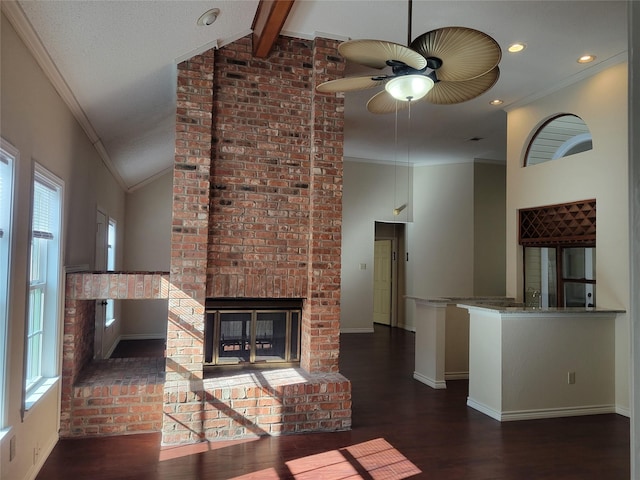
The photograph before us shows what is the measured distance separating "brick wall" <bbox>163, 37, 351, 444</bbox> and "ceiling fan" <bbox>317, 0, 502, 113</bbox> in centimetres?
143

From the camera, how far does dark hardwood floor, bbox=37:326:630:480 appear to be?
3.13 metres

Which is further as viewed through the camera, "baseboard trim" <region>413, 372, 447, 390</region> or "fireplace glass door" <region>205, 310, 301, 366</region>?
"baseboard trim" <region>413, 372, 447, 390</region>

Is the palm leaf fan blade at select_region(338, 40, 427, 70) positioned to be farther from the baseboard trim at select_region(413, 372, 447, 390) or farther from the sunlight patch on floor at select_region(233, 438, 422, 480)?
the baseboard trim at select_region(413, 372, 447, 390)

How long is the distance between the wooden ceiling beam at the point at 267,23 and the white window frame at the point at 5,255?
1961 mm

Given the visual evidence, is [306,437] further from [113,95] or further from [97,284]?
[113,95]

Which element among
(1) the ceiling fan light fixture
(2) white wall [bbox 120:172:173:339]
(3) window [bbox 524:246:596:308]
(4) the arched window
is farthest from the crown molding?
(3) window [bbox 524:246:596:308]

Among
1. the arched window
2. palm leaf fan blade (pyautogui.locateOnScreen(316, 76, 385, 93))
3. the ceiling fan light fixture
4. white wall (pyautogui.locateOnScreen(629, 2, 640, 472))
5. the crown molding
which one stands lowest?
white wall (pyautogui.locateOnScreen(629, 2, 640, 472))

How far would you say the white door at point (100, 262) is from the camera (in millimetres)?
5330

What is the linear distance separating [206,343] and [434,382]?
2.65 m

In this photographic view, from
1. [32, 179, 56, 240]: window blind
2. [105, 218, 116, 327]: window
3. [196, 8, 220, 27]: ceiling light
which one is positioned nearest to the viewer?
[32, 179, 56, 240]: window blind

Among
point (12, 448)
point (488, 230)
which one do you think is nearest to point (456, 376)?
point (488, 230)

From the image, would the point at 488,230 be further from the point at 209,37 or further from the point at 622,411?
the point at 209,37

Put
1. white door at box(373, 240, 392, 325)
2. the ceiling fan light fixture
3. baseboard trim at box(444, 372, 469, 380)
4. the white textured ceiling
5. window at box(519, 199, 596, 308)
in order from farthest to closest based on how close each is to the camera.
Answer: white door at box(373, 240, 392, 325), baseboard trim at box(444, 372, 469, 380), window at box(519, 199, 596, 308), the white textured ceiling, the ceiling fan light fixture

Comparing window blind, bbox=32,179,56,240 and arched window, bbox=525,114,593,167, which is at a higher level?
arched window, bbox=525,114,593,167
